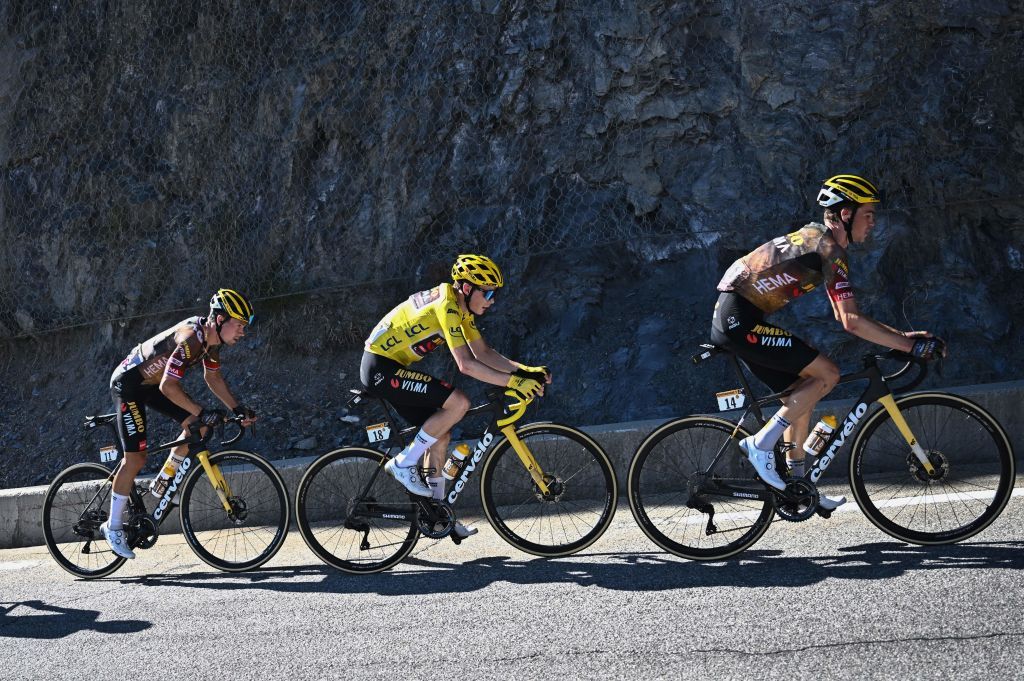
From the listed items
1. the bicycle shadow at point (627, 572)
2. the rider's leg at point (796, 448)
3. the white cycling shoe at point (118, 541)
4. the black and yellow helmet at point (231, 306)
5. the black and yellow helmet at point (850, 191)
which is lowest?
the bicycle shadow at point (627, 572)

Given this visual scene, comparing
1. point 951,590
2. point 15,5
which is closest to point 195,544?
point 951,590

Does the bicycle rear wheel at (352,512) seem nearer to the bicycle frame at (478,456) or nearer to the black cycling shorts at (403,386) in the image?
the bicycle frame at (478,456)

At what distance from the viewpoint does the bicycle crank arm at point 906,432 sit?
5488 millimetres

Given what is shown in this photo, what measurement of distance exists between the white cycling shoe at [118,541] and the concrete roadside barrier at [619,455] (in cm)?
104

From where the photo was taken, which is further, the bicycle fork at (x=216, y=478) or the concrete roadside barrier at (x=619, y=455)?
the concrete roadside barrier at (x=619, y=455)

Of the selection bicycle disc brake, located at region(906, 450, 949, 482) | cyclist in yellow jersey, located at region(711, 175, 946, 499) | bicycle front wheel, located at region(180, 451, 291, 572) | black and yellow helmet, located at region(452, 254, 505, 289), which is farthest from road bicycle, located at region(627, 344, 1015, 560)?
bicycle front wheel, located at region(180, 451, 291, 572)

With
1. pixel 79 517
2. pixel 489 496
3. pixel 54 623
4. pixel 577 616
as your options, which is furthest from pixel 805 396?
pixel 79 517

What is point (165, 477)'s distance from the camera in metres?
7.02

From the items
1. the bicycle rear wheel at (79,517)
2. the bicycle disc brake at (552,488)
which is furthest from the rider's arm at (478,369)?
the bicycle rear wheel at (79,517)

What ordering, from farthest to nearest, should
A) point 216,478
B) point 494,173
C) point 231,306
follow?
point 494,173 → point 216,478 → point 231,306

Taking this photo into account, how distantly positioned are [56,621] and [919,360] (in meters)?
5.11

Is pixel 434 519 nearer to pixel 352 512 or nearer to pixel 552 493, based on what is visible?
pixel 352 512

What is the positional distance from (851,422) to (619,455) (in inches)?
83.6

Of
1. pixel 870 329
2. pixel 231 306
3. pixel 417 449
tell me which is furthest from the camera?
pixel 231 306
